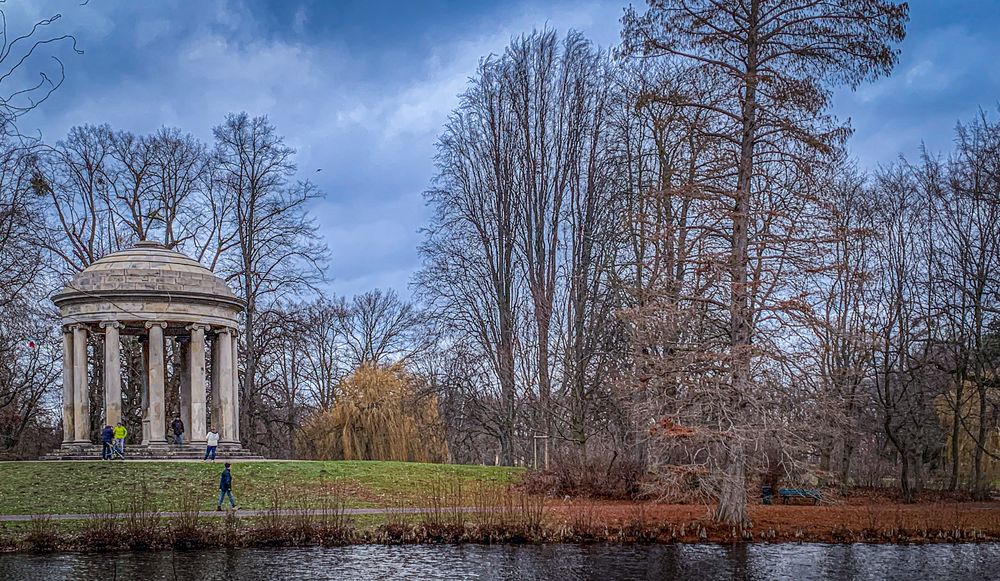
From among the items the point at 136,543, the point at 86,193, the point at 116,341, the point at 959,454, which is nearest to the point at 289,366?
the point at 86,193

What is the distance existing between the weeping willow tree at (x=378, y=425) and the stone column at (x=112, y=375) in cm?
→ 814

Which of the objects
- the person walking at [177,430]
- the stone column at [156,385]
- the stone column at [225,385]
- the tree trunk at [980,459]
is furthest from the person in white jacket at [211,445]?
the tree trunk at [980,459]

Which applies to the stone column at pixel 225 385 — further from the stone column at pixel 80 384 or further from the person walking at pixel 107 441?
the person walking at pixel 107 441

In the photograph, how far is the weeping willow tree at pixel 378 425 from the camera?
124ft

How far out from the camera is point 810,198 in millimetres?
20188

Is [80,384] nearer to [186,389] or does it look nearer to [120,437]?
[120,437]

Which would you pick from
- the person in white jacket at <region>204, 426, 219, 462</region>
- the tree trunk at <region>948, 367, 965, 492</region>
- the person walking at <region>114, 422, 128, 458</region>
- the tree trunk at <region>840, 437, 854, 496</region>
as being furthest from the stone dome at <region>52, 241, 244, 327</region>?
the tree trunk at <region>948, 367, 965, 492</region>

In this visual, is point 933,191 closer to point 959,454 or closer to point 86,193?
point 959,454

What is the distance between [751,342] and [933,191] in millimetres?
18208

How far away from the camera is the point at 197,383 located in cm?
3534

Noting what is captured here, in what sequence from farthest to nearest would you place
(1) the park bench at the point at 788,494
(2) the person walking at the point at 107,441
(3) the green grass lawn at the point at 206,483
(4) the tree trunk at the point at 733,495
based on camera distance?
(2) the person walking at the point at 107,441, (1) the park bench at the point at 788,494, (3) the green grass lawn at the point at 206,483, (4) the tree trunk at the point at 733,495

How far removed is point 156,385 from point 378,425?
326 inches

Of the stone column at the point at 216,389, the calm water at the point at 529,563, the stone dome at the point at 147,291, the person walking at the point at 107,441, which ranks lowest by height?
the calm water at the point at 529,563

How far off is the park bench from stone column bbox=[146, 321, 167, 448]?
64.7 ft
